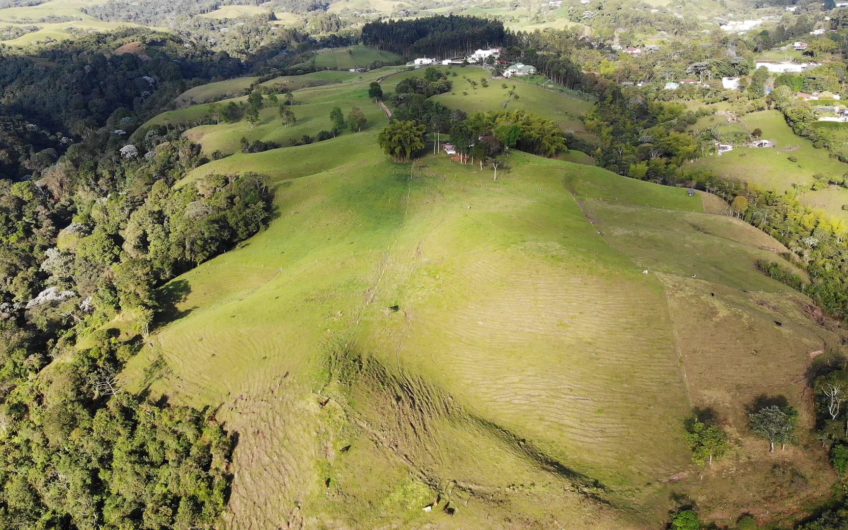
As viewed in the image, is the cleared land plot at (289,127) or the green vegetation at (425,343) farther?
the cleared land plot at (289,127)

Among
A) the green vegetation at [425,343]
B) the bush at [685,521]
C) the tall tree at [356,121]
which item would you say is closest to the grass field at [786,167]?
the green vegetation at [425,343]

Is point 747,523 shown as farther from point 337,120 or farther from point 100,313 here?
point 337,120

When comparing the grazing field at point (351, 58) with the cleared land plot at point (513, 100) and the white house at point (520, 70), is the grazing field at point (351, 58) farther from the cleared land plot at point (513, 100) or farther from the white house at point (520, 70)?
the white house at point (520, 70)

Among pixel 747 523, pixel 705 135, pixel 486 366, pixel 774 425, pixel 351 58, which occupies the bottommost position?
pixel 705 135

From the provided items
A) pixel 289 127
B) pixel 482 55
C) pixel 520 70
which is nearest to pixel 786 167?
pixel 520 70

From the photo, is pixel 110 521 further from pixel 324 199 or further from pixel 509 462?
pixel 324 199

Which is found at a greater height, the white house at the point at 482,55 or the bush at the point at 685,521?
the bush at the point at 685,521

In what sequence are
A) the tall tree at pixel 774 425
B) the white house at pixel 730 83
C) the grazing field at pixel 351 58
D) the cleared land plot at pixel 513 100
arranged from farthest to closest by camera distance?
1. the grazing field at pixel 351 58
2. the white house at pixel 730 83
3. the cleared land plot at pixel 513 100
4. the tall tree at pixel 774 425
